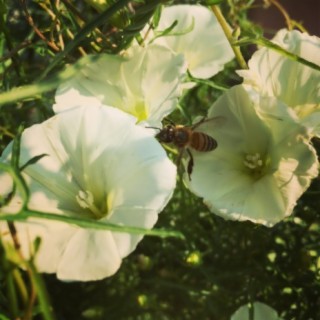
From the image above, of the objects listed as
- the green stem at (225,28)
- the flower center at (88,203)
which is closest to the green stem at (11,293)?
the flower center at (88,203)

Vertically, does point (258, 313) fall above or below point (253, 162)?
below

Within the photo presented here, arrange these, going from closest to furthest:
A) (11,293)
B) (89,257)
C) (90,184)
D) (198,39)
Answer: (11,293) < (89,257) < (90,184) < (198,39)

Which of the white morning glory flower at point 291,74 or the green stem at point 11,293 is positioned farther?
the white morning glory flower at point 291,74

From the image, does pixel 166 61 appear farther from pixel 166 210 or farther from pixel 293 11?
pixel 293 11

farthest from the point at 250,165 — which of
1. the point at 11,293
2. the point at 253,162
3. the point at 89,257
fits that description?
the point at 11,293

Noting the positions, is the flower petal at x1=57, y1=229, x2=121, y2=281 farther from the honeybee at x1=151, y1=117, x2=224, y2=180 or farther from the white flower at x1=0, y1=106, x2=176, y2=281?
the honeybee at x1=151, y1=117, x2=224, y2=180

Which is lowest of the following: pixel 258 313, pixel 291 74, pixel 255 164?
pixel 258 313

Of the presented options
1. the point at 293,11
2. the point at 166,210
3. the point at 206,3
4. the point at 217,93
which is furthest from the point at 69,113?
the point at 293,11

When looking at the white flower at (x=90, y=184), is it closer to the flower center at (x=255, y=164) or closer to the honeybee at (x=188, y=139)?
the honeybee at (x=188, y=139)

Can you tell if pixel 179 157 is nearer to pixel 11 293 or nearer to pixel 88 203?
pixel 88 203
